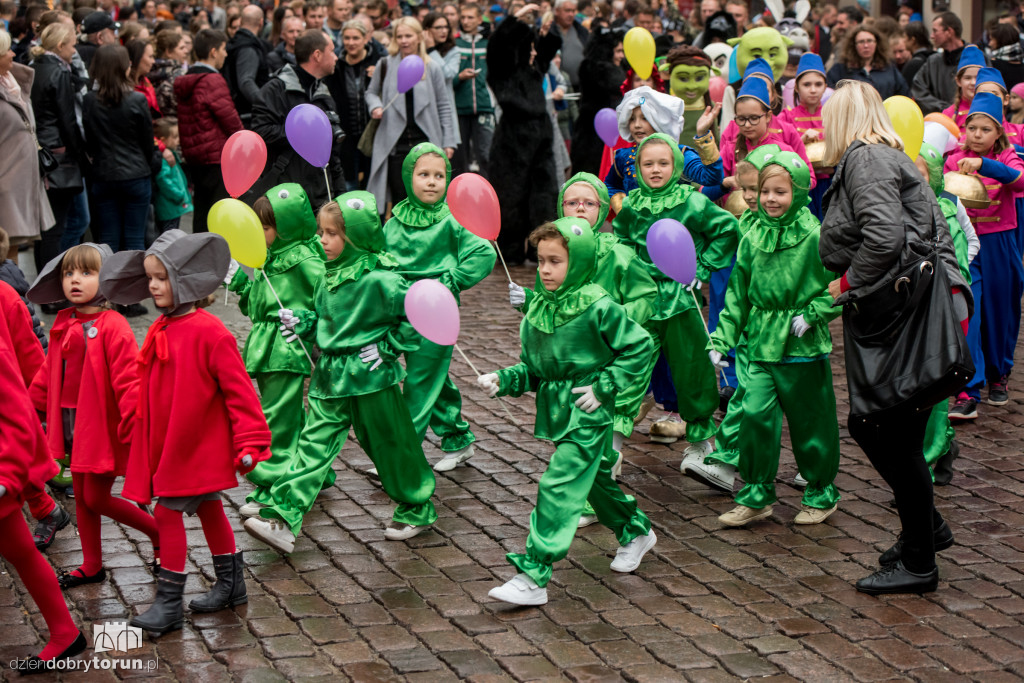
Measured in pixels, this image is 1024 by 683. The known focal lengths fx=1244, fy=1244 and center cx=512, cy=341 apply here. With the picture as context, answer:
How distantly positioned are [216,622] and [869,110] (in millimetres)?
3511

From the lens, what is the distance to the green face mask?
966cm

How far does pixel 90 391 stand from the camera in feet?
17.5

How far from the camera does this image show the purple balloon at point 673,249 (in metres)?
6.20

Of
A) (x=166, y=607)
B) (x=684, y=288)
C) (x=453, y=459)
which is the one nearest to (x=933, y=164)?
(x=684, y=288)

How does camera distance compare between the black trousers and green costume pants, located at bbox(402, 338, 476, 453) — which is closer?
the black trousers

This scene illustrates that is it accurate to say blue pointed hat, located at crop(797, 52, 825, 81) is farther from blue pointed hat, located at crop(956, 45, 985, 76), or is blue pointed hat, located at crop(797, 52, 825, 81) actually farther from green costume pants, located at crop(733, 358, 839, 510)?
green costume pants, located at crop(733, 358, 839, 510)

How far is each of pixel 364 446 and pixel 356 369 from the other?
405mm

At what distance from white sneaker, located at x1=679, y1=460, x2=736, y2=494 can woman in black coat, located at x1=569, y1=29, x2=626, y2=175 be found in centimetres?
692

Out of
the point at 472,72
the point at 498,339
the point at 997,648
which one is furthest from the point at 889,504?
the point at 472,72

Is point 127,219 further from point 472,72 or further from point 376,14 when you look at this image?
point 376,14

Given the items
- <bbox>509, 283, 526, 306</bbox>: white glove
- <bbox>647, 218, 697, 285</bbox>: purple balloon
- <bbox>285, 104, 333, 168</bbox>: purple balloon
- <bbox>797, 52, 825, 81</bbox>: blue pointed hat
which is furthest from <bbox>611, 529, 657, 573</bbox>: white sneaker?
<bbox>797, 52, 825, 81</bbox>: blue pointed hat

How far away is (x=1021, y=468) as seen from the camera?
709 centimetres

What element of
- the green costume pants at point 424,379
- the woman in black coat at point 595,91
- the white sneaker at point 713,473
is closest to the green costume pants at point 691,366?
the white sneaker at point 713,473

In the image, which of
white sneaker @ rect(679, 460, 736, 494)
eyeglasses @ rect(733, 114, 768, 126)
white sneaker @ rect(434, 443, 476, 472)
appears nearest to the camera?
white sneaker @ rect(679, 460, 736, 494)
